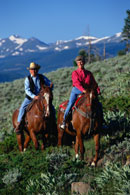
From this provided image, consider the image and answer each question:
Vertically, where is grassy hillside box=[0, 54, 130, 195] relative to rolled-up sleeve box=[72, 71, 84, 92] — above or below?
below

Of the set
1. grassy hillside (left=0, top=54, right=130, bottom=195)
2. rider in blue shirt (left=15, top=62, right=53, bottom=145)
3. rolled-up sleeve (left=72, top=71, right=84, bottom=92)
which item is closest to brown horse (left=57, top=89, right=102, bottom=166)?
rolled-up sleeve (left=72, top=71, right=84, bottom=92)

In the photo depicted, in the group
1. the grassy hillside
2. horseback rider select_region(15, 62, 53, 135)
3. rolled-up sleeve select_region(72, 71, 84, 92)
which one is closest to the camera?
the grassy hillside

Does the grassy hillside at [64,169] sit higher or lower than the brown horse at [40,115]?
lower

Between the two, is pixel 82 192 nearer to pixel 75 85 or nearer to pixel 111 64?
pixel 75 85

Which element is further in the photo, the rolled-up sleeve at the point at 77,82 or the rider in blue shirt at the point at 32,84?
the rider in blue shirt at the point at 32,84

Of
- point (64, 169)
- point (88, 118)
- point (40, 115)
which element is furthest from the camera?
point (40, 115)

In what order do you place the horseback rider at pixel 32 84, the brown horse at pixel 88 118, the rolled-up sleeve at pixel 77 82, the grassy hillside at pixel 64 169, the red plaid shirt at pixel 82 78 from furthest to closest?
the horseback rider at pixel 32 84
the red plaid shirt at pixel 82 78
the rolled-up sleeve at pixel 77 82
the brown horse at pixel 88 118
the grassy hillside at pixel 64 169

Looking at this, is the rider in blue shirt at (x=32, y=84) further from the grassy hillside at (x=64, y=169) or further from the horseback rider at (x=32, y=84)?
the grassy hillside at (x=64, y=169)

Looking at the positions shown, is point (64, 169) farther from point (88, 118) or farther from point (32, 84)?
point (32, 84)

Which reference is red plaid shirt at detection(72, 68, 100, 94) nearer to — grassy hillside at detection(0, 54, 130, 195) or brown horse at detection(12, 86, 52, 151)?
brown horse at detection(12, 86, 52, 151)

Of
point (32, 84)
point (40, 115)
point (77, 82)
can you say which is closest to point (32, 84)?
point (32, 84)

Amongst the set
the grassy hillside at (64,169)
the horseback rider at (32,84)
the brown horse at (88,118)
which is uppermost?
the horseback rider at (32,84)

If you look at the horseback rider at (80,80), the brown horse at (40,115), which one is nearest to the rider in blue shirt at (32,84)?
the brown horse at (40,115)

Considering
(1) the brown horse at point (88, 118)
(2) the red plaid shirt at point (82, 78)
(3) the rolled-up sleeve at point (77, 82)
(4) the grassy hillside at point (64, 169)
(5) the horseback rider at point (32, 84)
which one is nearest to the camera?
(4) the grassy hillside at point (64, 169)
